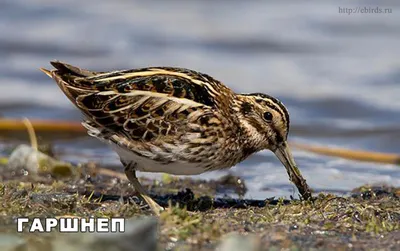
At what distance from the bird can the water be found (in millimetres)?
2747

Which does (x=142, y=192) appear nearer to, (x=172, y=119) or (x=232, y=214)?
(x=172, y=119)

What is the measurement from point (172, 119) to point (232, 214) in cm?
103

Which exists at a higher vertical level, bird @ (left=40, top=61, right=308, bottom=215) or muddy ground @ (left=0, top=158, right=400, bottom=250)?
bird @ (left=40, top=61, right=308, bottom=215)

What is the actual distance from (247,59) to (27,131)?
551cm

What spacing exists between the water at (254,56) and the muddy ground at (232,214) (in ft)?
8.46

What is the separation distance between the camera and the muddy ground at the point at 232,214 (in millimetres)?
7539

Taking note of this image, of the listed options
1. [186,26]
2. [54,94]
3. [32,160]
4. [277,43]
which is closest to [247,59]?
[277,43]

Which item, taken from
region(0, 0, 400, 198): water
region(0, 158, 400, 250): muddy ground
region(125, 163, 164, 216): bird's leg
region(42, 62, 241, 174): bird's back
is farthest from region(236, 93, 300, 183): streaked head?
region(0, 0, 400, 198): water

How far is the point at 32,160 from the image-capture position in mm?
11727

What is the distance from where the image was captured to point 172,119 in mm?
8867

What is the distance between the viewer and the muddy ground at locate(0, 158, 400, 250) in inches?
297

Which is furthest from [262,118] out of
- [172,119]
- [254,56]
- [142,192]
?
[254,56]

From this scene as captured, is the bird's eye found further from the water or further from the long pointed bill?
the water

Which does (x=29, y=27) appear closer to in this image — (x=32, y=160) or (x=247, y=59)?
(x=247, y=59)
